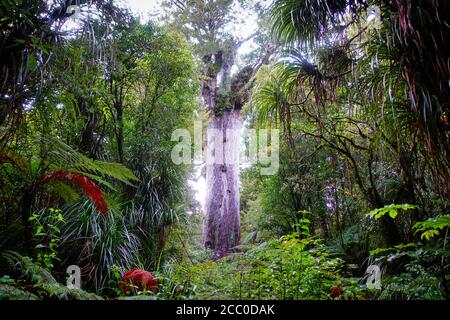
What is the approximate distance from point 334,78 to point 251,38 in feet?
16.0

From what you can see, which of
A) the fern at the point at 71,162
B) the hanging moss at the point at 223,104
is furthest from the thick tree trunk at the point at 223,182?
the fern at the point at 71,162

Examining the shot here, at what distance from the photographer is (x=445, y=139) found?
236cm

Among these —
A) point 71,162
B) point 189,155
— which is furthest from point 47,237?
point 189,155

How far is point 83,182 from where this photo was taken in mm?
2877

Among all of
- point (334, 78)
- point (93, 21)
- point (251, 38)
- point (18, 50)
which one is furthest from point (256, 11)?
point (18, 50)

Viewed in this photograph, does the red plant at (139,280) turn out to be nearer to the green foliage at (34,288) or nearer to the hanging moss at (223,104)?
the green foliage at (34,288)

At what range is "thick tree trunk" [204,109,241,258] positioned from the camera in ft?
25.8

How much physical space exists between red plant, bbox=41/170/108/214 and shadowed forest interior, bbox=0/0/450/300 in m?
0.02

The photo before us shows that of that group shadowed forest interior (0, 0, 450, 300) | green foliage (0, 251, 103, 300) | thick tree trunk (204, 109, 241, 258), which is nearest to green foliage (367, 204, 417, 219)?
shadowed forest interior (0, 0, 450, 300)

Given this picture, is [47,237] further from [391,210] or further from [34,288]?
[391,210]

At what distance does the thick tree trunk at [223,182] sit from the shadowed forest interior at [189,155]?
130 cm

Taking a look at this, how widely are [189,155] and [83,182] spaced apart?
2.34m

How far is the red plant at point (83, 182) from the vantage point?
2861 mm

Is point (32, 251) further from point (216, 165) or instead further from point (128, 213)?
point (216, 165)
